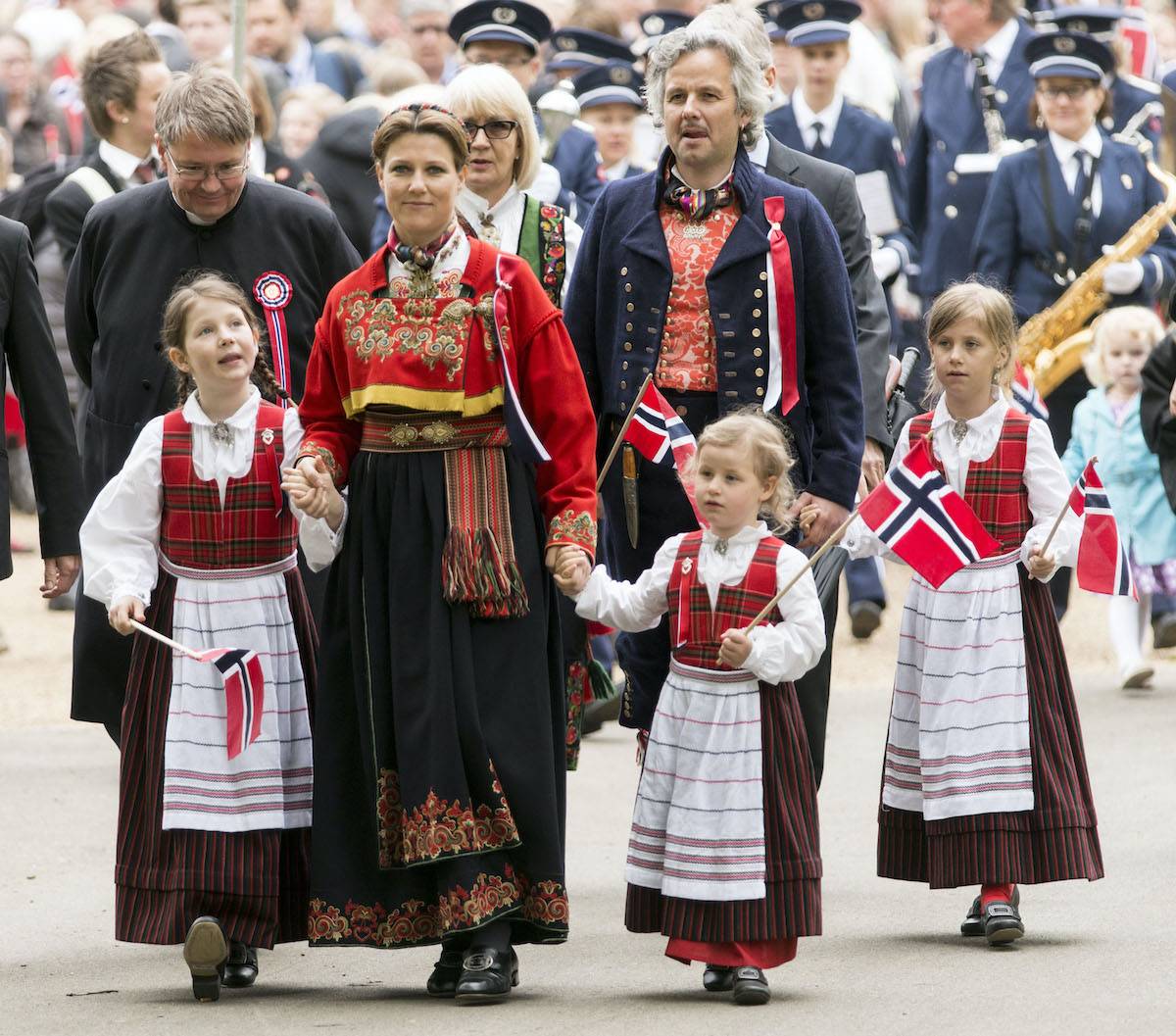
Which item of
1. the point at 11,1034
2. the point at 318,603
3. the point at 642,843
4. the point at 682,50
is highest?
the point at 682,50

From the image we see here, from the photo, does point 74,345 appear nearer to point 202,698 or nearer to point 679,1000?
point 202,698

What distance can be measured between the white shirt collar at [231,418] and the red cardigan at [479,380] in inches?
6.0

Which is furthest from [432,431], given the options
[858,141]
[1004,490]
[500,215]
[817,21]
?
[817,21]

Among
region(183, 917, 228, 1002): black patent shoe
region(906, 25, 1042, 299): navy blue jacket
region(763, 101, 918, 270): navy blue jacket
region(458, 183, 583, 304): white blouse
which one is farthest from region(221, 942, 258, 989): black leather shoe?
region(906, 25, 1042, 299): navy blue jacket

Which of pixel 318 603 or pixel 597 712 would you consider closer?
pixel 318 603

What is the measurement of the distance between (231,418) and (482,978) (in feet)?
4.66

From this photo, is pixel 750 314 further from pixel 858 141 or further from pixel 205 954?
pixel 858 141

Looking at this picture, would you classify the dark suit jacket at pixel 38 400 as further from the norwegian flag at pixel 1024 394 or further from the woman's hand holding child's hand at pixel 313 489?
the norwegian flag at pixel 1024 394

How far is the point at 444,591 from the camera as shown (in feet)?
19.8

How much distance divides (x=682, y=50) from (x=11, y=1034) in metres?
2.79

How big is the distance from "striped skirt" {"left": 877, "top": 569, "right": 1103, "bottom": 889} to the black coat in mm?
1989

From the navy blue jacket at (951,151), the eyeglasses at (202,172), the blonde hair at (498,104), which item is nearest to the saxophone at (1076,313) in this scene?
the navy blue jacket at (951,151)

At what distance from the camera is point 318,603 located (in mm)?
7055

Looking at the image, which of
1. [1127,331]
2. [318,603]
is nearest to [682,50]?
[318,603]
